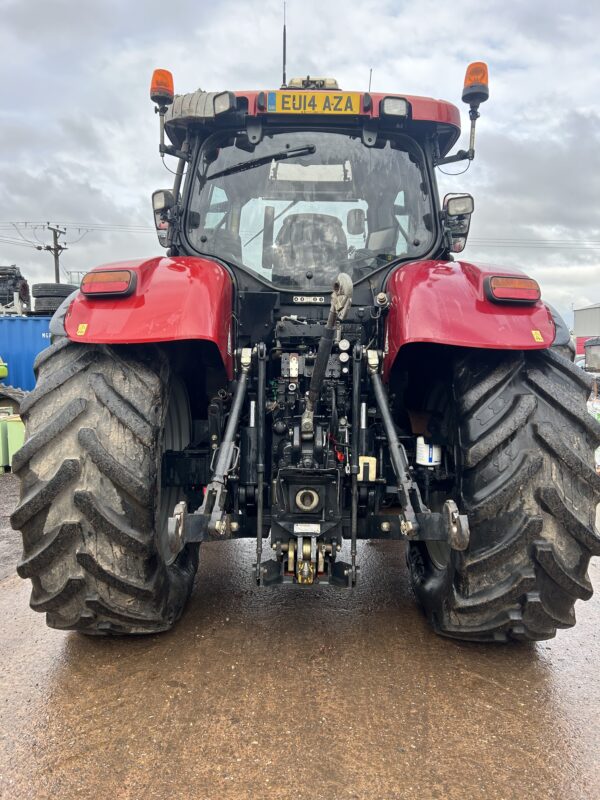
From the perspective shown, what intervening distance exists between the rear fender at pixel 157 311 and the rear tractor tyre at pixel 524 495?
112 cm

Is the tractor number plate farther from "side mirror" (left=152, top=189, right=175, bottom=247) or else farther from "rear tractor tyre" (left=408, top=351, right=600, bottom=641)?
"rear tractor tyre" (left=408, top=351, right=600, bottom=641)

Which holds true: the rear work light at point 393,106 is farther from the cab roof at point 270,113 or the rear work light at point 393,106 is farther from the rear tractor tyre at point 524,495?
the rear tractor tyre at point 524,495

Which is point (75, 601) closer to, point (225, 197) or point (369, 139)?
point (225, 197)

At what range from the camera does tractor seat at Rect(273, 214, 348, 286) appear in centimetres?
314

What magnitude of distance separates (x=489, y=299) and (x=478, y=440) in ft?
1.93

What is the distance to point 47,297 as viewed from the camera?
42.3ft

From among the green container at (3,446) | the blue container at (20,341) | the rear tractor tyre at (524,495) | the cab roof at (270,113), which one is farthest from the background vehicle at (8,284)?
the rear tractor tyre at (524,495)

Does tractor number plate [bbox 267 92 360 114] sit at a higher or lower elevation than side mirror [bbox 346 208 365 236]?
higher

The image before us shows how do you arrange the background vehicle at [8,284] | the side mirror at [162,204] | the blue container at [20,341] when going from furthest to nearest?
the background vehicle at [8,284] < the blue container at [20,341] < the side mirror at [162,204]

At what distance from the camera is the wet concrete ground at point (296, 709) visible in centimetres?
186

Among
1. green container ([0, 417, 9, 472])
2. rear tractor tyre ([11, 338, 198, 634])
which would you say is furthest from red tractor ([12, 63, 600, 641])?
green container ([0, 417, 9, 472])

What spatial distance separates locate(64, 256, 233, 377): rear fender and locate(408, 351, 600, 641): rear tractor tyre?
1121 millimetres

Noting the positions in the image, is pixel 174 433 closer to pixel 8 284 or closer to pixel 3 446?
pixel 3 446

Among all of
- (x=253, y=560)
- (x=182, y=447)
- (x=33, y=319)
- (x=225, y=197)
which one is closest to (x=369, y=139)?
(x=225, y=197)
